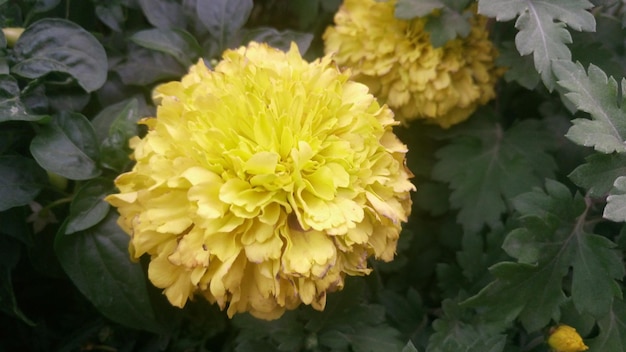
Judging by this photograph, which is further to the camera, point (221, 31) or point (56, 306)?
point (56, 306)

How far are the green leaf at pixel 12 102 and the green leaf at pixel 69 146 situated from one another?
0.04 meters

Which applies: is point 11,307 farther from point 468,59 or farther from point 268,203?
point 468,59

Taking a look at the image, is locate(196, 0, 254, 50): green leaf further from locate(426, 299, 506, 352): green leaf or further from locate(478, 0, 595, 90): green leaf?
locate(426, 299, 506, 352): green leaf

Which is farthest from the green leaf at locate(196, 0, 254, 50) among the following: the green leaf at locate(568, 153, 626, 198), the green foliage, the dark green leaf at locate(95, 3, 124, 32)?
the green leaf at locate(568, 153, 626, 198)

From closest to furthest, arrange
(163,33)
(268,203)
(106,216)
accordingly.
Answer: (268,203), (106,216), (163,33)

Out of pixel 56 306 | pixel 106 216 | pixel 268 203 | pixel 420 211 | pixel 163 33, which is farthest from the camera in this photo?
pixel 420 211

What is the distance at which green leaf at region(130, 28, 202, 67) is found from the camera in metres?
1.00

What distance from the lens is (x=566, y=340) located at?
886 mm

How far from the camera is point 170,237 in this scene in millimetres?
767

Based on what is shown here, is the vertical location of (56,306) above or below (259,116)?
below

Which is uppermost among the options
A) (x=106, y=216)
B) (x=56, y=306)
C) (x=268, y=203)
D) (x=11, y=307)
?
(x=268, y=203)

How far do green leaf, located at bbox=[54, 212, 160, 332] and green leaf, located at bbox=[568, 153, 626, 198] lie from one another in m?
0.59

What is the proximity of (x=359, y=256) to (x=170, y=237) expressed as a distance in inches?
8.7

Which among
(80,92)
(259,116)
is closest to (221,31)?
(80,92)
